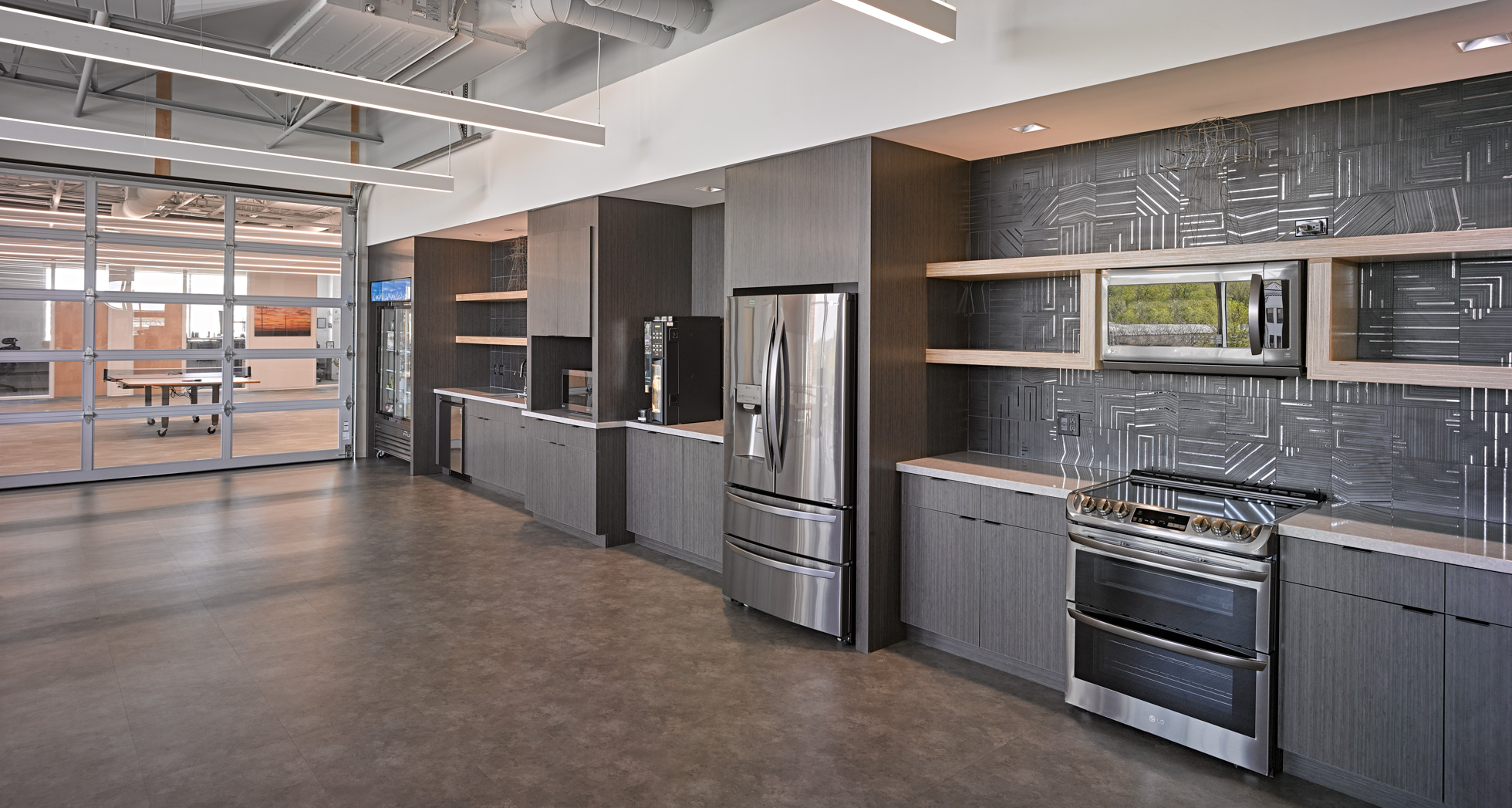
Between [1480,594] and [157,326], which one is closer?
[1480,594]

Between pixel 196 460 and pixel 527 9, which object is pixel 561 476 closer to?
pixel 527 9

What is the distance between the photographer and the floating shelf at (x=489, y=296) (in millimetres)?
7488

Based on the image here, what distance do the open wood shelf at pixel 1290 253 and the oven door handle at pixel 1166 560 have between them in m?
1.14

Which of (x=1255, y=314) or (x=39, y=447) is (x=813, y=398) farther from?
(x=39, y=447)

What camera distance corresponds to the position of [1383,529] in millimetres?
2752

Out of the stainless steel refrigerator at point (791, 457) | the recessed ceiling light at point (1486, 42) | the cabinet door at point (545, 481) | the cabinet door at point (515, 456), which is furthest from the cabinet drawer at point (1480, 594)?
the cabinet door at point (515, 456)

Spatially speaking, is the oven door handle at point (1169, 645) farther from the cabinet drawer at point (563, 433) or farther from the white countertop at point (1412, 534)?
the cabinet drawer at point (563, 433)

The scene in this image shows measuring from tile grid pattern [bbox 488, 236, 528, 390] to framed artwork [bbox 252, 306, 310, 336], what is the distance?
7.50ft

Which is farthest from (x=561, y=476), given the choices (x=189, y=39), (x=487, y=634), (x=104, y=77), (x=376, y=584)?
(x=104, y=77)

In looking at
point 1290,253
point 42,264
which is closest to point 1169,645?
point 1290,253

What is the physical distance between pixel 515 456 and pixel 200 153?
318 cm

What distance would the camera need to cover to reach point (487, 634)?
164 inches

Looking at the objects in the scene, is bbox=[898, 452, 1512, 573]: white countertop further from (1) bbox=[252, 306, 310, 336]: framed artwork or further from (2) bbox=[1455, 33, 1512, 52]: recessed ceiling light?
(1) bbox=[252, 306, 310, 336]: framed artwork

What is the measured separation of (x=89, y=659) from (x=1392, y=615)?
517 centimetres
